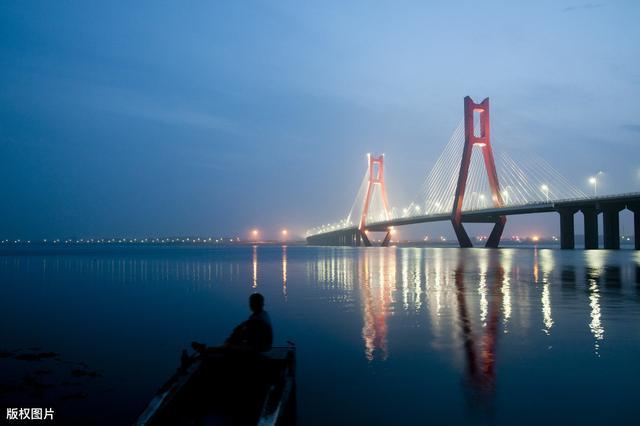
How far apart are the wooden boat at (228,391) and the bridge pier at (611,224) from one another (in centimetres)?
6396

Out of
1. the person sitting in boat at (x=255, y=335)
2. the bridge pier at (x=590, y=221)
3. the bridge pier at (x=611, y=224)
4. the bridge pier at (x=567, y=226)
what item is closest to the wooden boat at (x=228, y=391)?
the person sitting in boat at (x=255, y=335)

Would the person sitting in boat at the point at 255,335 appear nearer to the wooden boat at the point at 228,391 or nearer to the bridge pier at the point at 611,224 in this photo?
the wooden boat at the point at 228,391

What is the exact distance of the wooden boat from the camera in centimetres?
513

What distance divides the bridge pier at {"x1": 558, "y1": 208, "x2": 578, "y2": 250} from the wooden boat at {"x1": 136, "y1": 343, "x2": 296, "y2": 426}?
223 ft

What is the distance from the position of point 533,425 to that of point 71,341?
9.58 metres

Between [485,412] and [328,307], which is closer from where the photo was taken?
[485,412]

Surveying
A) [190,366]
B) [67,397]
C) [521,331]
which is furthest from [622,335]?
[67,397]

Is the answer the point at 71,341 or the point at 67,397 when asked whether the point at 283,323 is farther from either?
the point at 67,397

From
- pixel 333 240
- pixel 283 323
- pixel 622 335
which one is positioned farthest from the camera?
pixel 333 240

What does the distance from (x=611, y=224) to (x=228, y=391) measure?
68302 millimetres

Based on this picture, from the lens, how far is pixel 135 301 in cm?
1909

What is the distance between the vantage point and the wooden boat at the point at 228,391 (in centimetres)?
513

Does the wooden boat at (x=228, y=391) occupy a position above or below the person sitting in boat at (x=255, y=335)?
below

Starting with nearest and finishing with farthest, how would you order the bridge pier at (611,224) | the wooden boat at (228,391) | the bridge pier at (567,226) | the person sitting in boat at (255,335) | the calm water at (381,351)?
1. the wooden boat at (228,391)
2. the calm water at (381,351)
3. the person sitting in boat at (255,335)
4. the bridge pier at (611,224)
5. the bridge pier at (567,226)
